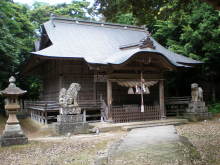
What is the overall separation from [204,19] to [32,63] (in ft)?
39.7

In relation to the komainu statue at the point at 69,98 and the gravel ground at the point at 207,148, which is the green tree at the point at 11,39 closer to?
the komainu statue at the point at 69,98

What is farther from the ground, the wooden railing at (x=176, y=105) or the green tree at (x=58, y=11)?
the green tree at (x=58, y=11)

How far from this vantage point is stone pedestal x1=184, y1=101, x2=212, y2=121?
588 inches

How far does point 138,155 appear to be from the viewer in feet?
22.3

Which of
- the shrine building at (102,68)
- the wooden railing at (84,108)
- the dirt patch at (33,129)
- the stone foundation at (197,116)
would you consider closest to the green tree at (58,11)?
the shrine building at (102,68)

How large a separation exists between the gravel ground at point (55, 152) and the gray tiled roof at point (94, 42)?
555 cm

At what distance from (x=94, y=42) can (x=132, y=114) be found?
6263 millimetres

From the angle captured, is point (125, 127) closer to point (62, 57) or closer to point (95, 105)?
point (95, 105)

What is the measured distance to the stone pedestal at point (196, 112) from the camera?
1495 centimetres

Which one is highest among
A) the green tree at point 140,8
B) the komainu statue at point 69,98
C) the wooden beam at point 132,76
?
the green tree at point 140,8

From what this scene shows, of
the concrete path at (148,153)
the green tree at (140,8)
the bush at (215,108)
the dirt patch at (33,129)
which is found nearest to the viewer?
the concrete path at (148,153)

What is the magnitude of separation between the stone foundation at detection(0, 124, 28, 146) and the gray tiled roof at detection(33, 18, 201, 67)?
4.95m

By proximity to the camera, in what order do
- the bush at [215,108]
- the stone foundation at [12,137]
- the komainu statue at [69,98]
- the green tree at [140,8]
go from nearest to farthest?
1. the green tree at [140,8]
2. the stone foundation at [12,137]
3. the komainu statue at [69,98]
4. the bush at [215,108]

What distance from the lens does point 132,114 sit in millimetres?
14461
